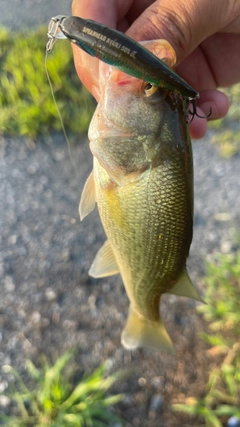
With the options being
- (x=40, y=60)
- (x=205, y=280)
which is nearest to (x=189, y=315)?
(x=205, y=280)

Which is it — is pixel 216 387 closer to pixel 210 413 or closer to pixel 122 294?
pixel 210 413

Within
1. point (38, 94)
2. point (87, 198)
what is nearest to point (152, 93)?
point (87, 198)

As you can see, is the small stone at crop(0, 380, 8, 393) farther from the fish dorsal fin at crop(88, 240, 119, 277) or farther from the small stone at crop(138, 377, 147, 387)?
the fish dorsal fin at crop(88, 240, 119, 277)

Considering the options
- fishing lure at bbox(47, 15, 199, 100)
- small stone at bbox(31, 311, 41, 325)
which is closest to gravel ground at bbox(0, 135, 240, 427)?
small stone at bbox(31, 311, 41, 325)

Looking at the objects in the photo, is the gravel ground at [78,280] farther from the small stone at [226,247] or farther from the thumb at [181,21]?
the thumb at [181,21]

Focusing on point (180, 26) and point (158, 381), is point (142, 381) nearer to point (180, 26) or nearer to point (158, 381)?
point (158, 381)

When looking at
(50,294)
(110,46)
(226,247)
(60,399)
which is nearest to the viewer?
(110,46)

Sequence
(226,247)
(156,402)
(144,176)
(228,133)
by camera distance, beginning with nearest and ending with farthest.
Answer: (144,176), (156,402), (226,247), (228,133)
